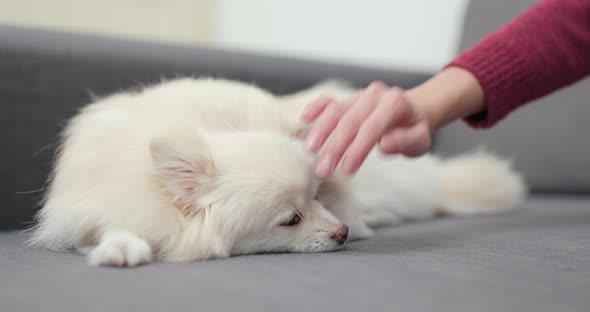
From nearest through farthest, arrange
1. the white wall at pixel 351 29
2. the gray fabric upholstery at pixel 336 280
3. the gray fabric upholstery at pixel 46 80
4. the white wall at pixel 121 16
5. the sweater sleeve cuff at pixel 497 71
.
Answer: the gray fabric upholstery at pixel 336 280, the sweater sleeve cuff at pixel 497 71, the gray fabric upholstery at pixel 46 80, the white wall at pixel 351 29, the white wall at pixel 121 16

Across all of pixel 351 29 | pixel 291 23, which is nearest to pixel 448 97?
pixel 351 29

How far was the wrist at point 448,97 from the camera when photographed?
118cm

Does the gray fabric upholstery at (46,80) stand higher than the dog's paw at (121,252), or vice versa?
the gray fabric upholstery at (46,80)

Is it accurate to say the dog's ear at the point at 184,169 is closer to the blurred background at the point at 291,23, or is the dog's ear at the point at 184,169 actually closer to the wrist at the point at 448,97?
the wrist at the point at 448,97

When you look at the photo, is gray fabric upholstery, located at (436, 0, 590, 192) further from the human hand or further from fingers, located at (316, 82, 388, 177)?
fingers, located at (316, 82, 388, 177)

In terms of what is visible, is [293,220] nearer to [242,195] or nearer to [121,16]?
[242,195]

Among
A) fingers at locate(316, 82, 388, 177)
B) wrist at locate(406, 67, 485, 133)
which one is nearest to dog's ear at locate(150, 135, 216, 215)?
fingers at locate(316, 82, 388, 177)

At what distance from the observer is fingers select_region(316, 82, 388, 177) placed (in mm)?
1013

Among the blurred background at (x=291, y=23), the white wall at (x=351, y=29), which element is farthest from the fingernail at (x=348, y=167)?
the blurred background at (x=291, y=23)

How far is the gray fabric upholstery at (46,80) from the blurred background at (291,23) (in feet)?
2.33

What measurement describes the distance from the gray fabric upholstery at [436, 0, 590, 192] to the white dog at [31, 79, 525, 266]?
996mm

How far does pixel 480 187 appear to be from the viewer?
5.91ft

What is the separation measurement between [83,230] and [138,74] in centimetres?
66

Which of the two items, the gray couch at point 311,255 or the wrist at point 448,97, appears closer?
the gray couch at point 311,255
